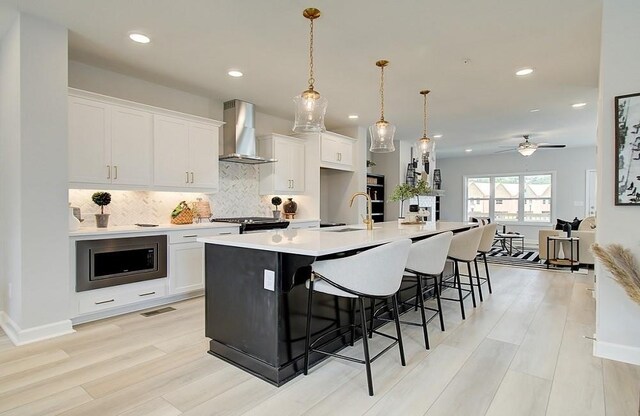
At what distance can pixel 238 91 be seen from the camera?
467 cm

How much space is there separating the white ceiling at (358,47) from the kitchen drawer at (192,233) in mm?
1832

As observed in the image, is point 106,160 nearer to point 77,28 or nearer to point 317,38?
point 77,28

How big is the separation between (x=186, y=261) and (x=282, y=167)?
7.49ft

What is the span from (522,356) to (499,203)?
9.20m

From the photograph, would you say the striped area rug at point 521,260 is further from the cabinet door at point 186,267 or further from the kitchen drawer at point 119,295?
the kitchen drawer at point 119,295

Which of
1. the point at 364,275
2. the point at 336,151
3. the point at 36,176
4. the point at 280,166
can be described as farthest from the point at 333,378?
the point at 336,151

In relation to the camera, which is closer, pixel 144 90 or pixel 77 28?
pixel 77 28

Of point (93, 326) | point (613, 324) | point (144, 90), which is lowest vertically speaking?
point (93, 326)

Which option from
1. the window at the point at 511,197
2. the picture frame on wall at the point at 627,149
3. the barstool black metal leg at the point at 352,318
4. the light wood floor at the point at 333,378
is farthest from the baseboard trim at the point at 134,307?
the window at the point at 511,197

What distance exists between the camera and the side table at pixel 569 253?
5.95 metres

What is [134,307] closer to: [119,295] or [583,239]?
[119,295]

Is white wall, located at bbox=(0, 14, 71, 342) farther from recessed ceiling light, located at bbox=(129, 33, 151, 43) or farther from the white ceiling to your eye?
recessed ceiling light, located at bbox=(129, 33, 151, 43)

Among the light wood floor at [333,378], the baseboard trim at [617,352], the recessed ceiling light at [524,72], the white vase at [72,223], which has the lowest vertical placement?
the light wood floor at [333,378]

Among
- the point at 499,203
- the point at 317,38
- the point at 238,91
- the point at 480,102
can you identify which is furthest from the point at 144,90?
the point at 499,203
